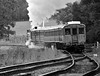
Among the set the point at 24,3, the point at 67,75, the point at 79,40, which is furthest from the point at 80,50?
the point at 24,3

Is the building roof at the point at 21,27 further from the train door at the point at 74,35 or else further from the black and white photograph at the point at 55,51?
the train door at the point at 74,35

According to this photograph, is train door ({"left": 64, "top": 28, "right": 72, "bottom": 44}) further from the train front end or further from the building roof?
the building roof

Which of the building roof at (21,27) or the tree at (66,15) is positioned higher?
the tree at (66,15)

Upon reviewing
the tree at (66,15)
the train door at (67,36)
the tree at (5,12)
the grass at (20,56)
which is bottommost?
the grass at (20,56)

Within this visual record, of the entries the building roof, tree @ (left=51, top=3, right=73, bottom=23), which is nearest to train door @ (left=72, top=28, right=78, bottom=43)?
tree @ (left=51, top=3, right=73, bottom=23)

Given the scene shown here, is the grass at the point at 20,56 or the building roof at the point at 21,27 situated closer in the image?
the grass at the point at 20,56

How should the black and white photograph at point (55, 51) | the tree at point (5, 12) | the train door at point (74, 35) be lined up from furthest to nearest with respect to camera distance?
the train door at point (74, 35), the tree at point (5, 12), the black and white photograph at point (55, 51)

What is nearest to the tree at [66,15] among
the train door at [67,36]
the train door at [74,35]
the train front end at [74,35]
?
the train front end at [74,35]

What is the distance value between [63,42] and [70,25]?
2099 mm

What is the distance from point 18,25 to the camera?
201 feet

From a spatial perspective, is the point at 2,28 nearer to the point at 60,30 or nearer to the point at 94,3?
the point at 60,30

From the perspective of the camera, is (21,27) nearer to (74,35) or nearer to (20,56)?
(74,35)

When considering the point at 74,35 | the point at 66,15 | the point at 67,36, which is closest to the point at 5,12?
the point at 67,36

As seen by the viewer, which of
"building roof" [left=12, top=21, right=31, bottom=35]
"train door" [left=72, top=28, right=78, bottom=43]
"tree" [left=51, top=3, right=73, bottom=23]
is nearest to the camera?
"train door" [left=72, top=28, right=78, bottom=43]
